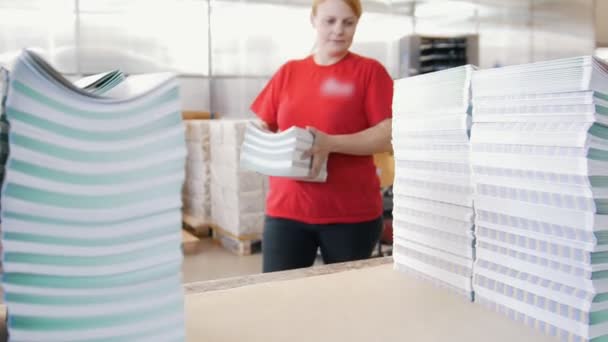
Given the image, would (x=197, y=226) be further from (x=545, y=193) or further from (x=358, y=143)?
(x=545, y=193)

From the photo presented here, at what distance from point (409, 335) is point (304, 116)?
149 centimetres

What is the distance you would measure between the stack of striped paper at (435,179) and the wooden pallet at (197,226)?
17.3 ft

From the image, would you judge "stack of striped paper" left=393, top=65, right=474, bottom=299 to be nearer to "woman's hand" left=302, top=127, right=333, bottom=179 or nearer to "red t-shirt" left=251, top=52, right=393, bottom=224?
"woman's hand" left=302, top=127, right=333, bottom=179

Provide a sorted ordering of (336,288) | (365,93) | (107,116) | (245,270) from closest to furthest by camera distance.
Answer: (107,116) < (336,288) < (365,93) < (245,270)

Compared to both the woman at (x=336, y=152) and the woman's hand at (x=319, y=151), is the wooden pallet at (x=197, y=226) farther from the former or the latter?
the woman's hand at (x=319, y=151)

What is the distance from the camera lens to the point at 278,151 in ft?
6.27

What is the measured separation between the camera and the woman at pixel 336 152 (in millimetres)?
2275

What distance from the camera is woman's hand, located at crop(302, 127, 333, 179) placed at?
6.49ft

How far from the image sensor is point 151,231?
0.70 meters

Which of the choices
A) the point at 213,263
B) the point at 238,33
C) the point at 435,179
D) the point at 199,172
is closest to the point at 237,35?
the point at 238,33

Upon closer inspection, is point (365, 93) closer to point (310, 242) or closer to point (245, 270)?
point (310, 242)

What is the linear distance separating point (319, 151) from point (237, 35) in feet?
24.8

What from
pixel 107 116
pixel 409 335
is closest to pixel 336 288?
pixel 409 335

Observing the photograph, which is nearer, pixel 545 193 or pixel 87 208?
pixel 87 208
